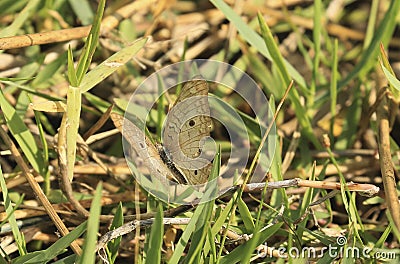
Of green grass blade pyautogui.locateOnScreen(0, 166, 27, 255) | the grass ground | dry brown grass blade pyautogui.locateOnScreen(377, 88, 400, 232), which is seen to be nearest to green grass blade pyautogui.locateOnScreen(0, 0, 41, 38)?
the grass ground

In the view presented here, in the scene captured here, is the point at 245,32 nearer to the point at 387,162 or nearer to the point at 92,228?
the point at 387,162

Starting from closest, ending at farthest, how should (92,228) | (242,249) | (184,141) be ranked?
(92,228) → (242,249) → (184,141)

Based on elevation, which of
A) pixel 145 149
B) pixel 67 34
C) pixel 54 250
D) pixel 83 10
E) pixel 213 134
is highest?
pixel 83 10

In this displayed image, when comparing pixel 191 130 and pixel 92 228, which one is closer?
pixel 92 228

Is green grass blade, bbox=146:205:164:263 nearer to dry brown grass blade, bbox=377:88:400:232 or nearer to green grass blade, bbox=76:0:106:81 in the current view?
green grass blade, bbox=76:0:106:81

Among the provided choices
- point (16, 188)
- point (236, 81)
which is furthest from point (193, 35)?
point (16, 188)

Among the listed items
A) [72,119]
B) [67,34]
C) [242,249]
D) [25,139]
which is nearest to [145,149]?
[72,119]

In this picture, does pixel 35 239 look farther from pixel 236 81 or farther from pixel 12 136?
pixel 236 81
